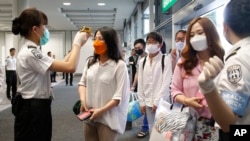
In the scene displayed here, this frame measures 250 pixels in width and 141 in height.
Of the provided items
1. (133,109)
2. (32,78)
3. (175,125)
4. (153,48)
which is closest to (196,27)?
(175,125)

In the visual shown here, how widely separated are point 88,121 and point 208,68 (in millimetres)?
1258

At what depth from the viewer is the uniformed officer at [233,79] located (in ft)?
3.12

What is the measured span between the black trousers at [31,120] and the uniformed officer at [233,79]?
1.13 m

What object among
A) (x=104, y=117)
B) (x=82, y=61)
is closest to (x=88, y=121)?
(x=104, y=117)

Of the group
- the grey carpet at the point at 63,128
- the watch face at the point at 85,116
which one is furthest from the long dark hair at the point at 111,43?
the grey carpet at the point at 63,128

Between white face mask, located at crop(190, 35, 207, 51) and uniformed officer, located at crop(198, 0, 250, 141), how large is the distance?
1.75ft

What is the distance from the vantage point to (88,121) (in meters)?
1.98

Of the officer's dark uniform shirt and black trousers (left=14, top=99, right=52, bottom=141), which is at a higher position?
the officer's dark uniform shirt

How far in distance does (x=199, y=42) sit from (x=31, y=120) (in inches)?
45.3

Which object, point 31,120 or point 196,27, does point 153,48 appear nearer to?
point 196,27

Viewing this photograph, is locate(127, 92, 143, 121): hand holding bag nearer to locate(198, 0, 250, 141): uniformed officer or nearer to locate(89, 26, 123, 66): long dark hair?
locate(89, 26, 123, 66): long dark hair

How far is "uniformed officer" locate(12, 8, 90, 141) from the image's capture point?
5.55 ft

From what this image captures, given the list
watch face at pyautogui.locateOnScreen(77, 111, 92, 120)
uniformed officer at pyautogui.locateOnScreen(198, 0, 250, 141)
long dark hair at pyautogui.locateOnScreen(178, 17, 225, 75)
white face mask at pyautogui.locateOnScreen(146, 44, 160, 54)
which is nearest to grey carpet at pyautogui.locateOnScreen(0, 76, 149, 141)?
white face mask at pyautogui.locateOnScreen(146, 44, 160, 54)

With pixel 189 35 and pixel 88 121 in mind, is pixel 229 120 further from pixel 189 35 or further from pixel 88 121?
pixel 88 121
